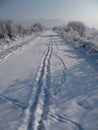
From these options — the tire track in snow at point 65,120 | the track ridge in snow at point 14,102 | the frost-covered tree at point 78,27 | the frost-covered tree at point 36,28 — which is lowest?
the frost-covered tree at point 36,28

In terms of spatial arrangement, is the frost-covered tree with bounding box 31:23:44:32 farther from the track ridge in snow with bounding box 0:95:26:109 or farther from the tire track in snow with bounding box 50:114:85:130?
the tire track in snow with bounding box 50:114:85:130

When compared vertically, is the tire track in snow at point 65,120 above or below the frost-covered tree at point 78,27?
above

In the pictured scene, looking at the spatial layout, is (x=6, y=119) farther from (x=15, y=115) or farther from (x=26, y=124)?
(x=26, y=124)

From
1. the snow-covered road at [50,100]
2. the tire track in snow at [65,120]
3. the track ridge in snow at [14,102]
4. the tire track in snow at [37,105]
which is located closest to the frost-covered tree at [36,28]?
the snow-covered road at [50,100]

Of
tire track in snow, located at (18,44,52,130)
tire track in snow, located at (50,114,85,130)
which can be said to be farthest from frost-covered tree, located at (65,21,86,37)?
tire track in snow, located at (50,114,85,130)

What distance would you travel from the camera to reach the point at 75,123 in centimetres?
614

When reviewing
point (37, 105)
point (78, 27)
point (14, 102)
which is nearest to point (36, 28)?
point (78, 27)

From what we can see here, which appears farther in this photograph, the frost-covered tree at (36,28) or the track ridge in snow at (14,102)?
the frost-covered tree at (36,28)

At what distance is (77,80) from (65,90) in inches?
57.7

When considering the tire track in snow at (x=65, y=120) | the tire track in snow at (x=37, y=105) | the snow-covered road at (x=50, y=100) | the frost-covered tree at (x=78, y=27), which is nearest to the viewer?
the tire track in snow at (x=65, y=120)

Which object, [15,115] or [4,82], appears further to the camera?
[4,82]

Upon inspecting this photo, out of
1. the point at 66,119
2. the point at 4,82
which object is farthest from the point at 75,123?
the point at 4,82

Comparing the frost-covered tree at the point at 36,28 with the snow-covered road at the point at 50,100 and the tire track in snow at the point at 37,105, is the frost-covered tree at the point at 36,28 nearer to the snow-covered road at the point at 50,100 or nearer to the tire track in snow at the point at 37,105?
the snow-covered road at the point at 50,100

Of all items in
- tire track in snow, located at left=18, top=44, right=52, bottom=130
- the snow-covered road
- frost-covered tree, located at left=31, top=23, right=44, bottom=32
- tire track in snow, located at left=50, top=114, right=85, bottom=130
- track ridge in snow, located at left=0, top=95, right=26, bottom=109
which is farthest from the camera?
frost-covered tree, located at left=31, top=23, right=44, bottom=32
